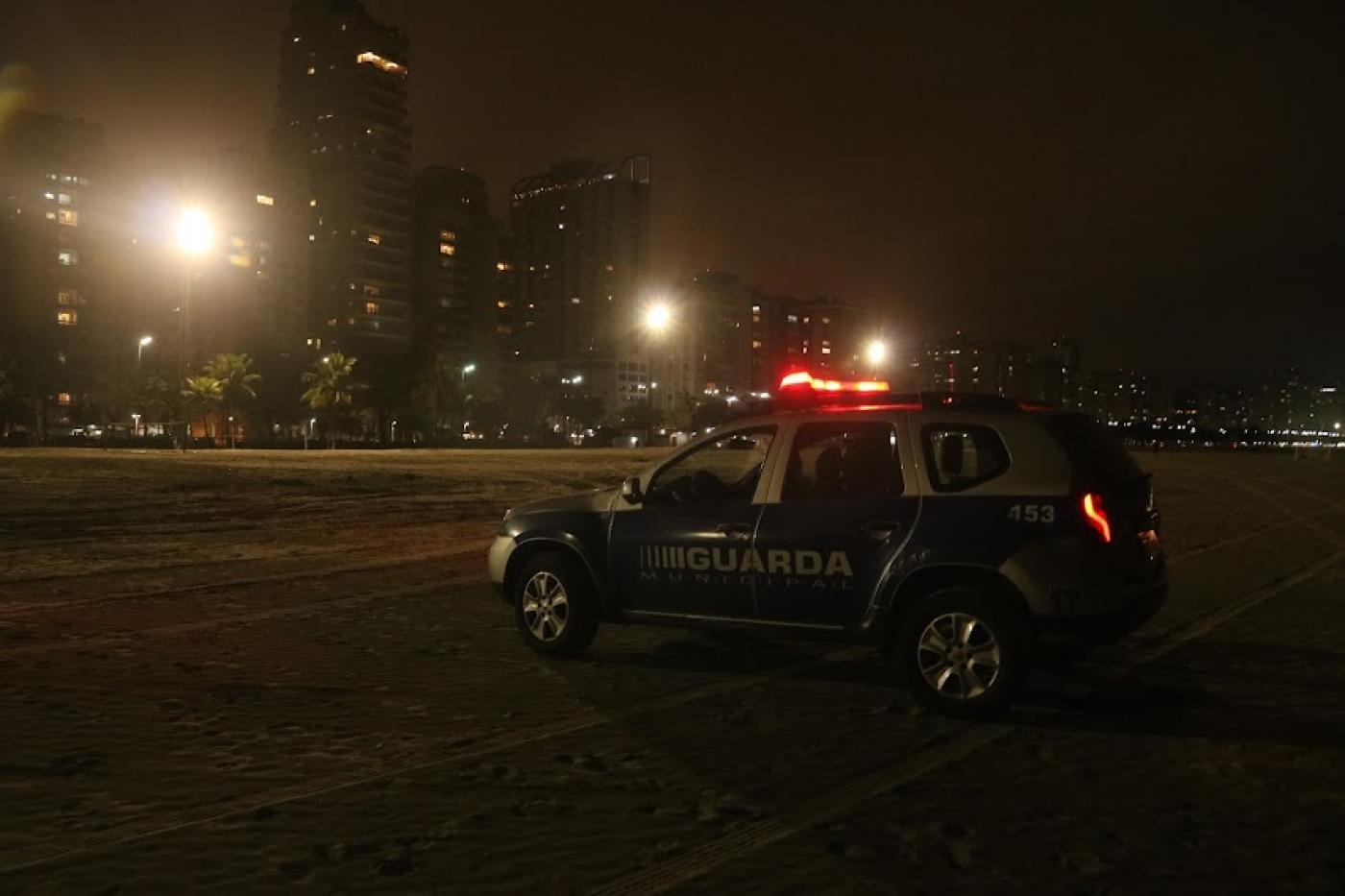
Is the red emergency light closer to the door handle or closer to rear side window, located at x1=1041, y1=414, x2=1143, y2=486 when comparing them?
the door handle

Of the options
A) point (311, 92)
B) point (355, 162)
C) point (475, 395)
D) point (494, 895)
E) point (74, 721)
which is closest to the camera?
point (494, 895)

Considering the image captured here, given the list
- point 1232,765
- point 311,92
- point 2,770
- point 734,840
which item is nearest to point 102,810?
point 2,770

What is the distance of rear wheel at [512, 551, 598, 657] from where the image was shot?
7.29 meters

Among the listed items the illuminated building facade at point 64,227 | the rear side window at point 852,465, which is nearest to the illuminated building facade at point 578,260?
the illuminated building facade at point 64,227

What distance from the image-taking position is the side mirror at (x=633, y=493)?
7.04 m

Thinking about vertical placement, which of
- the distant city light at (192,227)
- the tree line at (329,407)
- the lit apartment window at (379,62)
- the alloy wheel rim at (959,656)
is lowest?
the alloy wheel rim at (959,656)

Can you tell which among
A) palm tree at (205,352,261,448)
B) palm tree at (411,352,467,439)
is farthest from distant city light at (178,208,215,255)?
palm tree at (411,352,467,439)

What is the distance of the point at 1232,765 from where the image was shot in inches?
202

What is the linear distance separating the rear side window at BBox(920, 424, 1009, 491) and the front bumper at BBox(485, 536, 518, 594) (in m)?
3.00

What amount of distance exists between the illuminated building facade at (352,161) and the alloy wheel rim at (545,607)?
416 feet

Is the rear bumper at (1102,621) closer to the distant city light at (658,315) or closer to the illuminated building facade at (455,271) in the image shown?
the distant city light at (658,315)

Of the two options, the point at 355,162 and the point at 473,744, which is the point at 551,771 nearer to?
the point at 473,744

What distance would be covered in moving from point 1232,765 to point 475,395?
372 ft

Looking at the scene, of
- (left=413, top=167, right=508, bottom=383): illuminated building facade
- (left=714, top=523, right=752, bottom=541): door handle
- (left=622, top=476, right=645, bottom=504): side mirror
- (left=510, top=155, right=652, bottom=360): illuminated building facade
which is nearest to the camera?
(left=714, top=523, right=752, bottom=541): door handle
